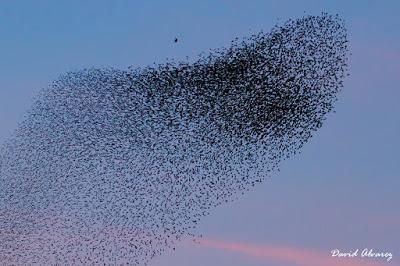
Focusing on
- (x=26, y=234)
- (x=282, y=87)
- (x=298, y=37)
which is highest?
(x=298, y=37)

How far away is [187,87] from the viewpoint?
41812mm

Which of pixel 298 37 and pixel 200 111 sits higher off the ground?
pixel 298 37

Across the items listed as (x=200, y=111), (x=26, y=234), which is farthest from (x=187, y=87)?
(x=26, y=234)

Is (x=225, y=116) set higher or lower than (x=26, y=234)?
higher

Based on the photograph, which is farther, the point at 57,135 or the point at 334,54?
the point at 57,135

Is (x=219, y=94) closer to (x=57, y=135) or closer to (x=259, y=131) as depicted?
(x=259, y=131)

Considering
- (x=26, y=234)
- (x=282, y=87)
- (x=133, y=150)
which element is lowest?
(x=26, y=234)

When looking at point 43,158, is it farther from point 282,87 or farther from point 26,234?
point 282,87

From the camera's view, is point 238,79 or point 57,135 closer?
point 238,79

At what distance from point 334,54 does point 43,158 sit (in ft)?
58.3

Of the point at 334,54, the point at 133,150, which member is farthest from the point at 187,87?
the point at 334,54

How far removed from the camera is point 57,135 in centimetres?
4419

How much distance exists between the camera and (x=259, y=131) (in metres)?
40.6

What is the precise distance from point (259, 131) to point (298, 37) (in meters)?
5.66
